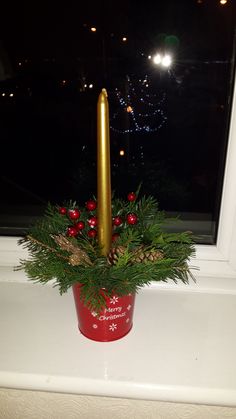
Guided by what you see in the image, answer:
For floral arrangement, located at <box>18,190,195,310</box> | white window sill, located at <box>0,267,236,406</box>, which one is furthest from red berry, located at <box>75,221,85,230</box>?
white window sill, located at <box>0,267,236,406</box>

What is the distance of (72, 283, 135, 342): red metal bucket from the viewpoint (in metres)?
0.63

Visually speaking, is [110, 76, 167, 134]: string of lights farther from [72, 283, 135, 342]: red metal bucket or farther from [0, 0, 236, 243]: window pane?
[72, 283, 135, 342]: red metal bucket

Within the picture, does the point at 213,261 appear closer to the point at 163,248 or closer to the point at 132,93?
the point at 163,248

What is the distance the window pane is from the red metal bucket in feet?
1.10

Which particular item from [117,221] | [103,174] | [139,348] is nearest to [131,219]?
[117,221]

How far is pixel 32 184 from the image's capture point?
3.18 ft

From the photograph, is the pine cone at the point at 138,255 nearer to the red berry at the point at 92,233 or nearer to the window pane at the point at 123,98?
the red berry at the point at 92,233

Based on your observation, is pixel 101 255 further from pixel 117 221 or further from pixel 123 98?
pixel 123 98

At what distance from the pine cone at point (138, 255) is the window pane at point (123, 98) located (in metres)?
0.35

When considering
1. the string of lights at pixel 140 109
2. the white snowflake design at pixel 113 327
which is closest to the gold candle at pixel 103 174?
the white snowflake design at pixel 113 327

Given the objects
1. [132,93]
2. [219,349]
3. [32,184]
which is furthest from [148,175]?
[219,349]

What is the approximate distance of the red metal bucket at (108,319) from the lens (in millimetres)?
632

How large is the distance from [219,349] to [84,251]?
335 mm

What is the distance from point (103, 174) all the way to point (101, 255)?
14 centimetres
